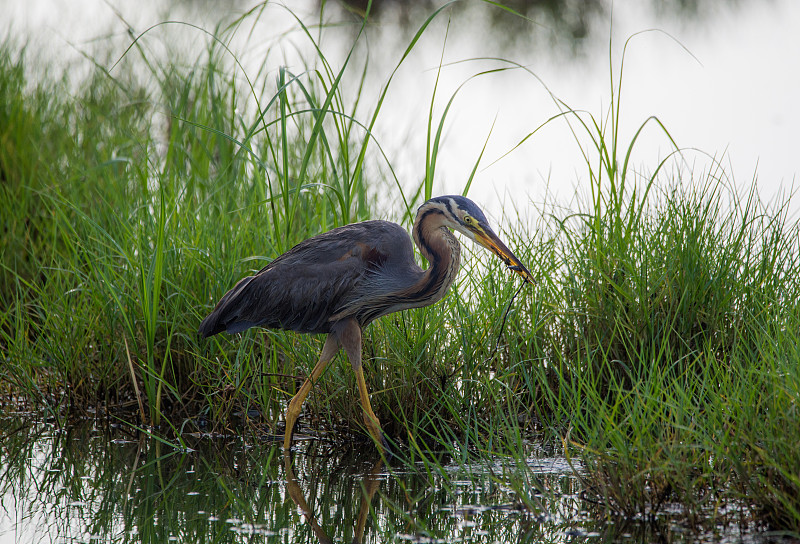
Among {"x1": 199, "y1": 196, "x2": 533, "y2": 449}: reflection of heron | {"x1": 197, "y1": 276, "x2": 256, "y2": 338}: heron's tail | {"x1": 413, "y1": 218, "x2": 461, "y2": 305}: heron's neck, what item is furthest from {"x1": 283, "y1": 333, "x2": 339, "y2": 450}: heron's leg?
{"x1": 413, "y1": 218, "x2": 461, "y2": 305}: heron's neck

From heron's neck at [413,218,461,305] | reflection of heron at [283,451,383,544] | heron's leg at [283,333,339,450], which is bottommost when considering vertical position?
reflection of heron at [283,451,383,544]

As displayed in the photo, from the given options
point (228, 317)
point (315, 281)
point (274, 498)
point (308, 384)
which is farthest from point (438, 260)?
point (274, 498)

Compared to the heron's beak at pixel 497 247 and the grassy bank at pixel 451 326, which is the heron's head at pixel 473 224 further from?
the grassy bank at pixel 451 326

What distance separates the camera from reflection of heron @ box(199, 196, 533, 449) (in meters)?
Result: 4.15

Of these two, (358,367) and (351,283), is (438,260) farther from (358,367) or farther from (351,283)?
(358,367)

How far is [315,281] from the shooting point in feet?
14.0

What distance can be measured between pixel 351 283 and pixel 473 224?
69cm

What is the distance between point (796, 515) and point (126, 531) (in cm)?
249

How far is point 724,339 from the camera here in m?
4.42

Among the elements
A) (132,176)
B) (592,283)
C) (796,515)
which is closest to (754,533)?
(796,515)

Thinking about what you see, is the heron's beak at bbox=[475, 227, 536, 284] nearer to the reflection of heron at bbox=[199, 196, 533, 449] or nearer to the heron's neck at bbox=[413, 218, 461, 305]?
the reflection of heron at bbox=[199, 196, 533, 449]

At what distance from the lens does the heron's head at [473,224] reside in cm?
398

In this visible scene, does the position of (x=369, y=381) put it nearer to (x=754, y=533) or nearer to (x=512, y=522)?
(x=512, y=522)

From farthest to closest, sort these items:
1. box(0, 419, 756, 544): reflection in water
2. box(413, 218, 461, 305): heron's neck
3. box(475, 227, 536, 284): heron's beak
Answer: box(413, 218, 461, 305): heron's neck → box(475, 227, 536, 284): heron's beak → box(0, 419, 756, 544): reflection in water
